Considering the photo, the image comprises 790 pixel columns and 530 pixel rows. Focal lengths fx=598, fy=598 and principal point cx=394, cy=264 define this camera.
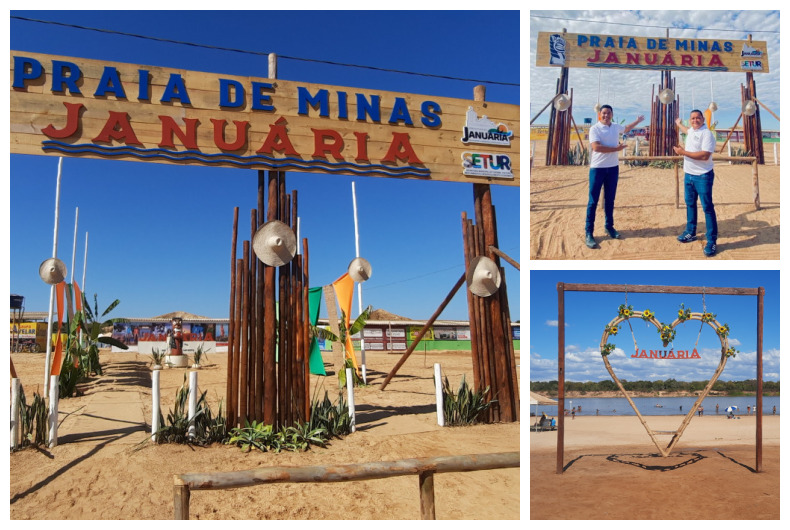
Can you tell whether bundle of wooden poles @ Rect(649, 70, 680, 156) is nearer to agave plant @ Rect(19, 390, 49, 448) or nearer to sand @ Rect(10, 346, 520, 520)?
sand @ Rect(10, 346, 520, 520)

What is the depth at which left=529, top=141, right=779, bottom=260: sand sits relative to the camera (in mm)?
6062

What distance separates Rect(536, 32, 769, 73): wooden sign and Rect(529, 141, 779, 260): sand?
1.44 meters

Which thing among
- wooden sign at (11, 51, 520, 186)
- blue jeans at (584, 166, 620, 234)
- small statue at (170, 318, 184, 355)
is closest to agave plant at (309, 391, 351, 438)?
wooden sign at (11, 51, 520, 186)

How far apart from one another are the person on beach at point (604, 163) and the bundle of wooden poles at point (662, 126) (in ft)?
9.19

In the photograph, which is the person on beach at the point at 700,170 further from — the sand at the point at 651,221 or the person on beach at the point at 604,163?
the person on beach at the point at 604,163

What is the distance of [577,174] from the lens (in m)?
9.44

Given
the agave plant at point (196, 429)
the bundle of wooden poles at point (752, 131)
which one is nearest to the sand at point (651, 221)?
the bundle of wooden poles at point (752, 131)

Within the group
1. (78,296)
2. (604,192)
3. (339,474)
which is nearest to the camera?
(339,474)

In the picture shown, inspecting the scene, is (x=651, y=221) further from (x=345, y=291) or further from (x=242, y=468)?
(x=345, y=291)

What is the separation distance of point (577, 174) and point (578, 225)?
323 centimetres

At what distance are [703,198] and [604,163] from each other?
99 centimetres

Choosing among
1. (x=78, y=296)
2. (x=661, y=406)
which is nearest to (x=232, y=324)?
(x=78, y=296)

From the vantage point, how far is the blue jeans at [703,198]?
579cm

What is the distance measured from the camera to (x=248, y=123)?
6.92 meters
